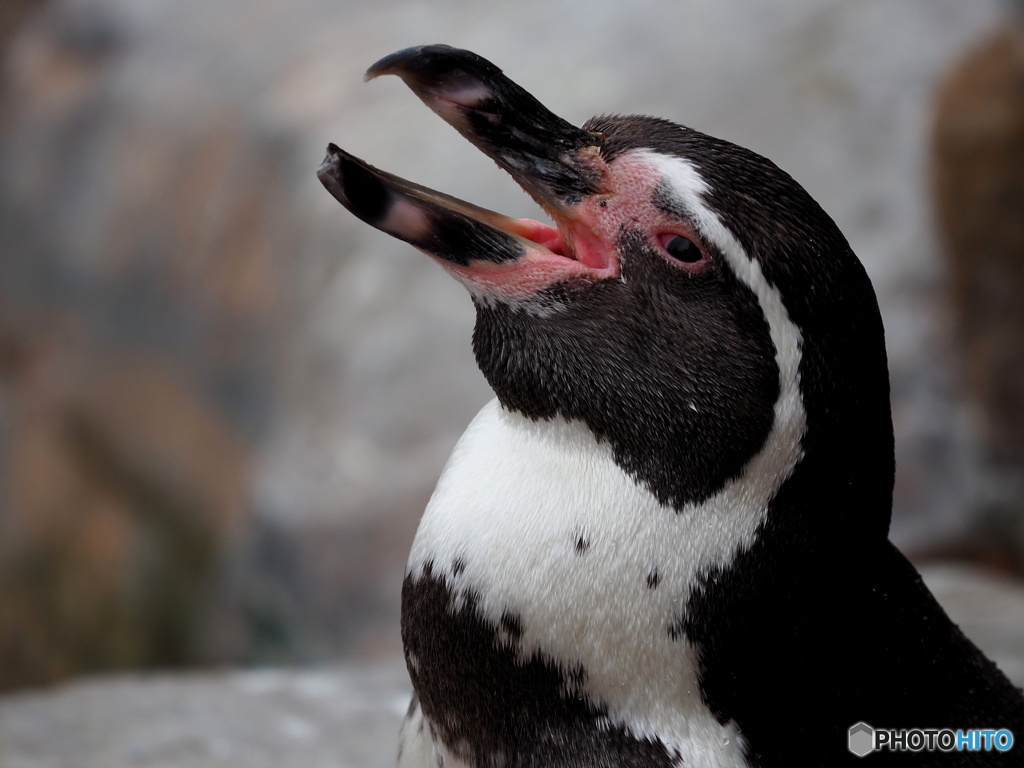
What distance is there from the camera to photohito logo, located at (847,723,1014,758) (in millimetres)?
1078

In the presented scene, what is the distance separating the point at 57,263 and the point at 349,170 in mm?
3301

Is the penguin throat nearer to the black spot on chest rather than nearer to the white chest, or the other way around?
the white chest

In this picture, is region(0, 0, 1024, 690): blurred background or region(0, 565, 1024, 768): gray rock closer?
region(0, 565, 1024, 768): gray rock

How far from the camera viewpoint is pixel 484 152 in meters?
1.01

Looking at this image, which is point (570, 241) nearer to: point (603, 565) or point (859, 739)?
point (603, 565)

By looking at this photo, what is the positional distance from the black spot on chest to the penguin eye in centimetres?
32

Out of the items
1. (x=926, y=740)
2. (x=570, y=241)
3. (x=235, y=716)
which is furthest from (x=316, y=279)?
(x=926, y=740)

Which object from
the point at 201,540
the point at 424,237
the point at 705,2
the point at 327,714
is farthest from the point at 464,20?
the point at 424,237

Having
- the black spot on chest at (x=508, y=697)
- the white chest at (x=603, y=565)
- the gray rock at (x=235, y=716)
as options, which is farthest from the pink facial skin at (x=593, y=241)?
the gray rock at (x=235, y=716)

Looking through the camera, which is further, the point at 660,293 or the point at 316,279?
the point at 316,279

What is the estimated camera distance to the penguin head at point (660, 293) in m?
0.96

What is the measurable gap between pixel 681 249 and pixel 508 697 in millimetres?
403

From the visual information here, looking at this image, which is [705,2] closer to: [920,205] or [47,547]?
[920,205]

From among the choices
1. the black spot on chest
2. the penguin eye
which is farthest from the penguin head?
the black spot on chest
